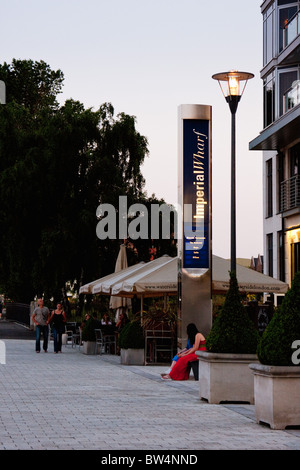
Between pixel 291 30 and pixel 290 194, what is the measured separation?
610 centimetres

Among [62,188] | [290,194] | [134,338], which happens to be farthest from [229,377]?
[62,188]

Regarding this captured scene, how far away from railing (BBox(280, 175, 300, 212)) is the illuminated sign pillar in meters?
12.7

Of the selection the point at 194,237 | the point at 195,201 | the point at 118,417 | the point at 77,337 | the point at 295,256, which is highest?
the point at 195,201

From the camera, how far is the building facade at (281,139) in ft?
109

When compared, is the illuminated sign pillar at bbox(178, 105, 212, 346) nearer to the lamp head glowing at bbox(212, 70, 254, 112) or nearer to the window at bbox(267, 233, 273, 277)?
the lamp head glowing at bbox(212, 70, 254, 112)

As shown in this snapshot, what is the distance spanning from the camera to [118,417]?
37.1ft

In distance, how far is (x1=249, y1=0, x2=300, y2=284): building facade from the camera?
1314 inches

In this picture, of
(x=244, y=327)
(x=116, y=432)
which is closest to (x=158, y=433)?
(x=116, y=432)

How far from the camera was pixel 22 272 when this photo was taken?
1644 inches

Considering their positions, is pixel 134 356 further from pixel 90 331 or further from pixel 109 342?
pixel 90 331

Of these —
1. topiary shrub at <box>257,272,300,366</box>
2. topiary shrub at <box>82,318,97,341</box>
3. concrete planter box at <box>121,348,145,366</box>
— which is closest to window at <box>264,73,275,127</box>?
topiary shrub at <box>82,318,97,341</box>

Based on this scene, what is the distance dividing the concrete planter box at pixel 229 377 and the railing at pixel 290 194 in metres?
20.0

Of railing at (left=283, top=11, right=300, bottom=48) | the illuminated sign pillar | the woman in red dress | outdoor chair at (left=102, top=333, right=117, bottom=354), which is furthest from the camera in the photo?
railing at (left=283, top=11, right=300, bottom=48)

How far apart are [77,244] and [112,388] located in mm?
25078
